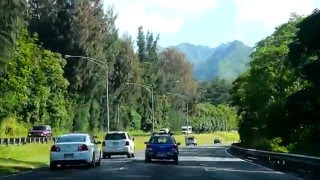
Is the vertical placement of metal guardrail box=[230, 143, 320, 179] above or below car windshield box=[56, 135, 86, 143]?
below

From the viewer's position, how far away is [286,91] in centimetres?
5478

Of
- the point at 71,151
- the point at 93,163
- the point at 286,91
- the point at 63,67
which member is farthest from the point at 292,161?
the point at 63,67

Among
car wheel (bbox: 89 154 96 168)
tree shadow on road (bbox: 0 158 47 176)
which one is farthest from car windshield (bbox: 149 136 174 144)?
tree shadow on road (bbox: 0 158 47 176)

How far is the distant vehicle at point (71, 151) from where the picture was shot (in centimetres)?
2947

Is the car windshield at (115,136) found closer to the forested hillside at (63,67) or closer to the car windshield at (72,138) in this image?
the car windshield at (72,138)

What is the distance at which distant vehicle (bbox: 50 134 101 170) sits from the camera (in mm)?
29469

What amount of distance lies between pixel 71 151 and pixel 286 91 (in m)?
29.1

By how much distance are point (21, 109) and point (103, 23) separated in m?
19.1

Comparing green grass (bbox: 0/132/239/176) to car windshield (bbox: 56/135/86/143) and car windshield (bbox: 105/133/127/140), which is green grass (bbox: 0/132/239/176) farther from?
car windshield (bbox: 105/133/127/140)

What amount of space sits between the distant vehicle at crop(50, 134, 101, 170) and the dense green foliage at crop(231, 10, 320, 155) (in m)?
14.1

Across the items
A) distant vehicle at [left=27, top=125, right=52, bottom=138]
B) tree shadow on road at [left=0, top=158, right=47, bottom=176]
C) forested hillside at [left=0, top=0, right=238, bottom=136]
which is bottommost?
tree shadow on road at [left=0, top=158, right=47, bottom=176]

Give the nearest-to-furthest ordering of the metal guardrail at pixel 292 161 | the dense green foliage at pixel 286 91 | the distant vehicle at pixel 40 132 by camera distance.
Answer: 1. the metal guardrail at pixel 292 161
2. the dense green foliage at pixel 286 91
3. the distant vehicle at pixel 40 132

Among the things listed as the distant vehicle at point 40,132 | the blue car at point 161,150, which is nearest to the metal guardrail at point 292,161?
the blue car at point 161,150

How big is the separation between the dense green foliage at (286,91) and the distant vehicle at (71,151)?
46.4 feet
